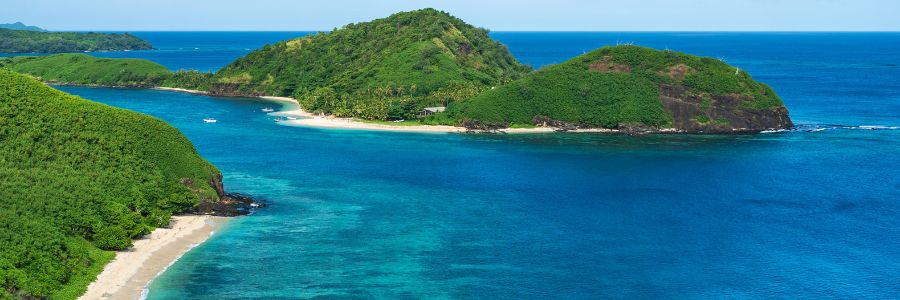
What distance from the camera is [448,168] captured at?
139 metres

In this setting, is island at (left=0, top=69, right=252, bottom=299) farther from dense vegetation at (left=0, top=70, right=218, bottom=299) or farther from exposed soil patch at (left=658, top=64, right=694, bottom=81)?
exposed soil patch at (left=658, top=64, right=694, bottom=81)

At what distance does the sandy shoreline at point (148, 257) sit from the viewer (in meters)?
74.0

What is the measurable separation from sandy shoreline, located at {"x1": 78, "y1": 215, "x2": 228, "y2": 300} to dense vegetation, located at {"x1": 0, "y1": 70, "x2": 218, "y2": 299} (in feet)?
3.84

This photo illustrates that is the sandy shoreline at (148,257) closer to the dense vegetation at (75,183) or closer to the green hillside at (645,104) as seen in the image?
the dense vegetation at (75,183)

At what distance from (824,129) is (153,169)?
143515mm

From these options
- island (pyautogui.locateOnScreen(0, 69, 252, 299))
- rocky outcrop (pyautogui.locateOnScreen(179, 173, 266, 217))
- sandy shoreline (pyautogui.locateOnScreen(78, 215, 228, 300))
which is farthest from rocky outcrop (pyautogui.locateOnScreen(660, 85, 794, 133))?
sandy shoreline (pyautogui.locateOnScreen(78, 215, 228, 300))

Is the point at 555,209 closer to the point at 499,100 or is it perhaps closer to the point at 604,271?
the point at 604,271

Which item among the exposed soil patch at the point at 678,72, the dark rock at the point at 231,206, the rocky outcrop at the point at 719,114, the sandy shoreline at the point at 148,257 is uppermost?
the exposed soil patch at the point at 678,72

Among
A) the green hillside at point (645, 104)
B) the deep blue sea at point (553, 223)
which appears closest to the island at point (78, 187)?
the deep blue sea at point (553, 223)

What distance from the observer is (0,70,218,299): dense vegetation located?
7288 cm

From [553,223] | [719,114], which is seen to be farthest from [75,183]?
[719,114]

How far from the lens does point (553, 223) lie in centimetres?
9988

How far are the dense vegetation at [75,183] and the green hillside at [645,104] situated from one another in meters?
94.4

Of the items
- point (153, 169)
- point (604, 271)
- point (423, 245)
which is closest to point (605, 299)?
point (604, 271)
